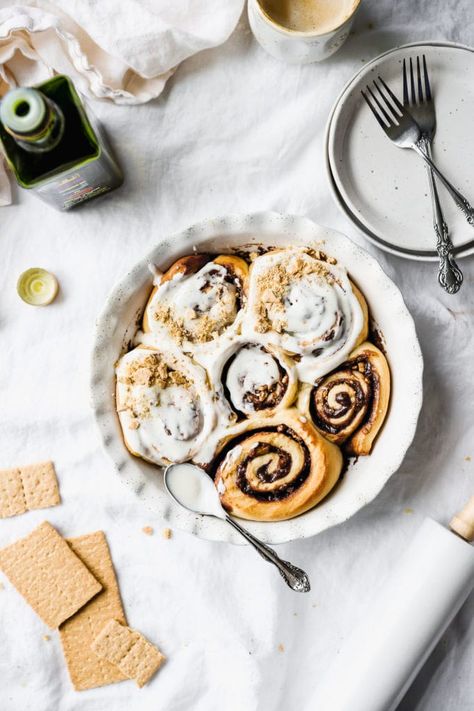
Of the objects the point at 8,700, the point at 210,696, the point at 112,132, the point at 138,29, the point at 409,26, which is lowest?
the point at 8,700

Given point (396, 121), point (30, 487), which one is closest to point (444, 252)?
point (396, 121)

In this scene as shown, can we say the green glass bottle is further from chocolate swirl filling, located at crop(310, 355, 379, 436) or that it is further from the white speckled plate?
chocolate swirl filling, located at crop(310, 355, 379, 436)

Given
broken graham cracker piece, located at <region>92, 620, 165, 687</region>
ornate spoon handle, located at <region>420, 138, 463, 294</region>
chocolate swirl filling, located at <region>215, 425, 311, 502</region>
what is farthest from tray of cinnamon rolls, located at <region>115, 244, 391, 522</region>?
broken graham cracker piece, located at <region>92, 620, 165, 687</region>

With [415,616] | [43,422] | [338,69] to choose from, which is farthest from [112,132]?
[415,616]

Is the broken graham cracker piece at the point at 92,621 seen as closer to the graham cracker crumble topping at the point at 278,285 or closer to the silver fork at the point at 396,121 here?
the graham cracker crumble topping at the point at 278,285

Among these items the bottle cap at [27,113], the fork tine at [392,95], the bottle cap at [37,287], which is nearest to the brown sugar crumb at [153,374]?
the bottle cap at [37,287]

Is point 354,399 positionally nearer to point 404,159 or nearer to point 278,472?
point 278,472

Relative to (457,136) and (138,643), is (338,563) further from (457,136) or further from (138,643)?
(457,136)
